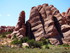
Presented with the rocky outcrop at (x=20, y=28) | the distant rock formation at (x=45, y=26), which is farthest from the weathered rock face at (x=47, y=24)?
the rocky outcrop at (x=20, y=28)

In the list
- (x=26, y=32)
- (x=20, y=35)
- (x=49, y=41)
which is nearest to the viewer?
(x=49, y=41)

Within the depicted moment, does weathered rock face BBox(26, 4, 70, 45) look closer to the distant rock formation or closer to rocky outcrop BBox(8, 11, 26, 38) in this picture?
the distant rock formation

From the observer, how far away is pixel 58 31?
67.1m

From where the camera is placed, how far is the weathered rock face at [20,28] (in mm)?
67250

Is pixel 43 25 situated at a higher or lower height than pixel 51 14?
lower

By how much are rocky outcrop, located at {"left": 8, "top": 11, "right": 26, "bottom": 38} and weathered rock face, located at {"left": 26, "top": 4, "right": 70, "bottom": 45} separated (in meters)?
2.39

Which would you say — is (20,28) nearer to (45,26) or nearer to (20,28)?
(20,28)

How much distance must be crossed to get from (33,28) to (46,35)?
25.3ft

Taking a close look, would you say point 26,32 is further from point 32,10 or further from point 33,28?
point 32,10

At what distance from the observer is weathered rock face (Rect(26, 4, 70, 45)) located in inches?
2532

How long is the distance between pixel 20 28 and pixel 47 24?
38.4 ft

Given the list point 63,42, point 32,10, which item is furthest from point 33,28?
point 63,42

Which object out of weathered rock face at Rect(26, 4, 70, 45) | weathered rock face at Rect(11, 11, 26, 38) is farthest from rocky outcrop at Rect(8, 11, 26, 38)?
weathered rock face at Rect(26, 4, 70, 45)

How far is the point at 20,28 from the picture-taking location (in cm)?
6975
